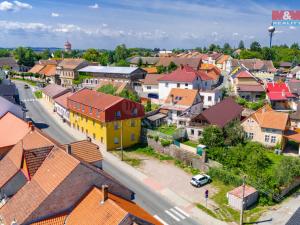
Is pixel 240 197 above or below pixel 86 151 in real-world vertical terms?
below

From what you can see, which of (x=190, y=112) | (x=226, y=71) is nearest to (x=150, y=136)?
(x=190, y=112)

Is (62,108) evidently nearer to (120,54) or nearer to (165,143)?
(165,143)

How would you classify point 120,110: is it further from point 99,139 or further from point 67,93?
point 67,93

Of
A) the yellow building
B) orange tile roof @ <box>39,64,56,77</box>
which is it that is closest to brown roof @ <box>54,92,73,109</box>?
the yellow building

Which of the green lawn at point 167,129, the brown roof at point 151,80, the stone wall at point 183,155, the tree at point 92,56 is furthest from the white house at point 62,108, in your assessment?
the tree at point 92,56

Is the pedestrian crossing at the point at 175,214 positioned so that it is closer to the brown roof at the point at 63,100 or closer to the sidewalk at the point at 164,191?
the sidewalk at the point at 164,191

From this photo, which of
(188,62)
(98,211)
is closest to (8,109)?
(98,211)
